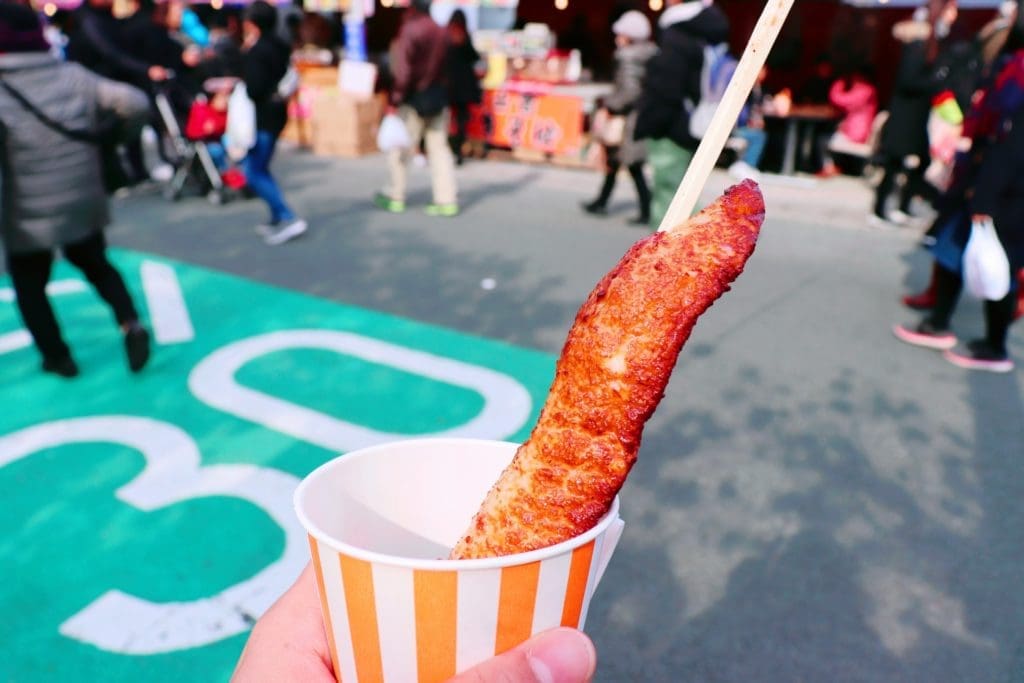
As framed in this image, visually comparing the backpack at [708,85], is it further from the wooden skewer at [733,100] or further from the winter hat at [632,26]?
the wooden skewer at [733,100]

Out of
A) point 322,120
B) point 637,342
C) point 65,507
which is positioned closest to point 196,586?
point 65,507

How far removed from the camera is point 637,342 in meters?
0.95

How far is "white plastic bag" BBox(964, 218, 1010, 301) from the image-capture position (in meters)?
4.30

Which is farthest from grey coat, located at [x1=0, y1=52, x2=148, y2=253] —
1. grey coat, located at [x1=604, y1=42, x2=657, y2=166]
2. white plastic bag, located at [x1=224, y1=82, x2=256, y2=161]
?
grey coat, located at [x1=604, y1=42, x2=657, y2=166]

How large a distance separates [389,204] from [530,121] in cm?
383

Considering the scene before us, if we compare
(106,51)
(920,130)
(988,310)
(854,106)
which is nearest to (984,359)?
(988,310)

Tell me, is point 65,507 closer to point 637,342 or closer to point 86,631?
point 86,631

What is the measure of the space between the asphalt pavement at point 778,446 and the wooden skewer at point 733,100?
1906 millimetres

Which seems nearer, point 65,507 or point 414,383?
point 65,507

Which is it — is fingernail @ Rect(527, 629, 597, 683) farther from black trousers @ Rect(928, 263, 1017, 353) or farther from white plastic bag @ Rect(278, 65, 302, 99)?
white plastic bag @ Rect(278, 65, 302, 99)

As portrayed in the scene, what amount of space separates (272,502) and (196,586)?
1.78ft

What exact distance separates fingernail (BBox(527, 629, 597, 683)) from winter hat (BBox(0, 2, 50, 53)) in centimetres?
422

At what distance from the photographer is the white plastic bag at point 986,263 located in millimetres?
4297

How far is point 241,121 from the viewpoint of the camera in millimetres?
6836
